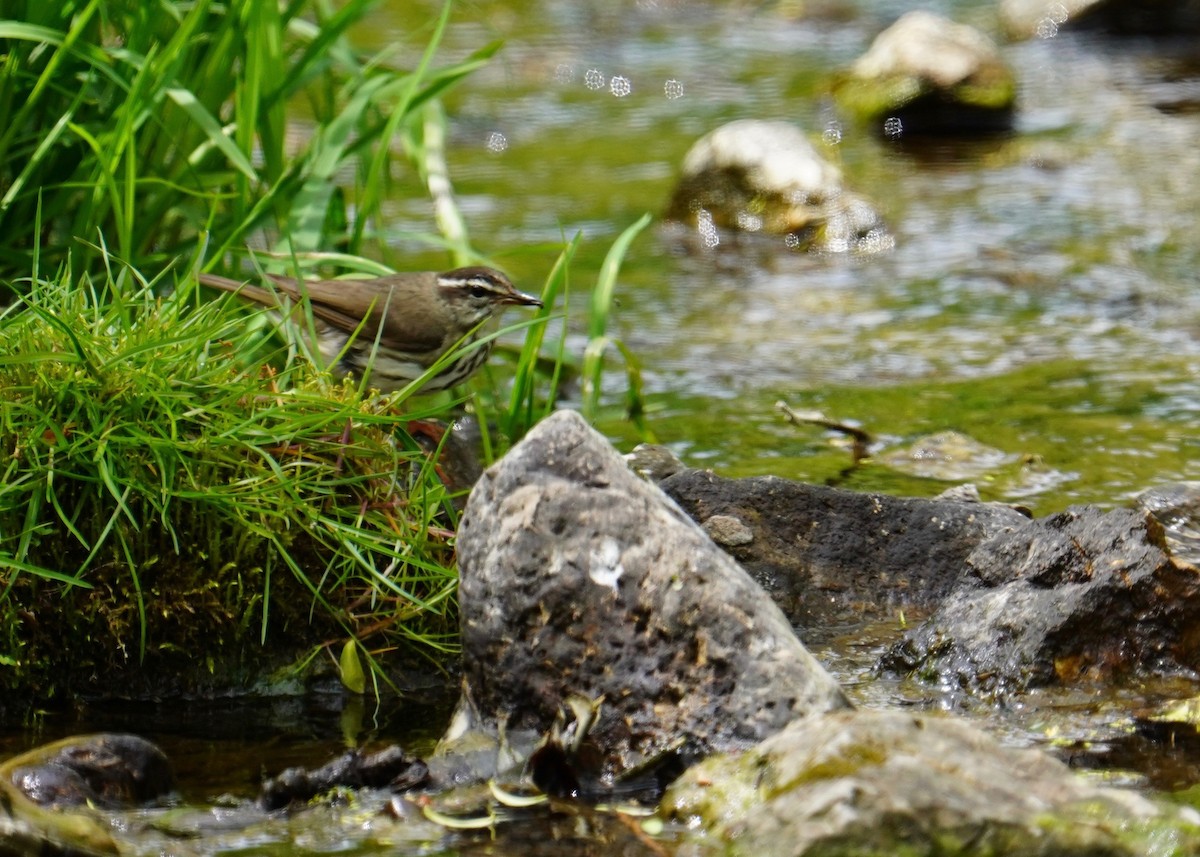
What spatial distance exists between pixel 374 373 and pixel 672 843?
2703 millimetres

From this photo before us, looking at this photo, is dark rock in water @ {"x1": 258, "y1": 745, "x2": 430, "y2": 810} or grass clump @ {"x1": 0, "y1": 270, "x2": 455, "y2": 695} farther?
grass clump @ {"x1": 0, "y1": 270, "x2": 455, "y2": 695}

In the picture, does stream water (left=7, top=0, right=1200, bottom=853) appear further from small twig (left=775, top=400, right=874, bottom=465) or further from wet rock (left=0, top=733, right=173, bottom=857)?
wet rock (left=0, top=733, right=173, bottom=857)

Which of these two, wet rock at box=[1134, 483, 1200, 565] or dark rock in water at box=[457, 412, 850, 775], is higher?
dark rock in water at box=[457, 412, 850, 775]

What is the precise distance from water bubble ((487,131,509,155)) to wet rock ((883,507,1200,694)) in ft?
29.0

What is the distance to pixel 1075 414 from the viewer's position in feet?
23.6

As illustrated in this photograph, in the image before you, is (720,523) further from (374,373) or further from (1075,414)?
(1075,414)

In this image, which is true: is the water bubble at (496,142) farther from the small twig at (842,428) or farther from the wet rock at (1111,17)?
the small twig at (842,428)

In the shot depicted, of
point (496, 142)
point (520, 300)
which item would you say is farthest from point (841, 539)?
point (496, 142)

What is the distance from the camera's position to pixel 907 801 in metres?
3.14

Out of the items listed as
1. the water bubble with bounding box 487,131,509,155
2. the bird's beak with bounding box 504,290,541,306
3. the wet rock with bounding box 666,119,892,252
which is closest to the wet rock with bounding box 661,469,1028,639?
the bird's beak with bounding box 504,290,541,306

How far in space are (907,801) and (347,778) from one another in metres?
1.29

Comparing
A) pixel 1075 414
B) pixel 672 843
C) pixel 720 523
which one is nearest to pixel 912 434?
pixel 1075 414

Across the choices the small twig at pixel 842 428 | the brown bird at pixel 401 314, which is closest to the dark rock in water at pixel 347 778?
the brown bird at pixel 401 314

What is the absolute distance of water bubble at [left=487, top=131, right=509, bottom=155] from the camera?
12.9 metres
